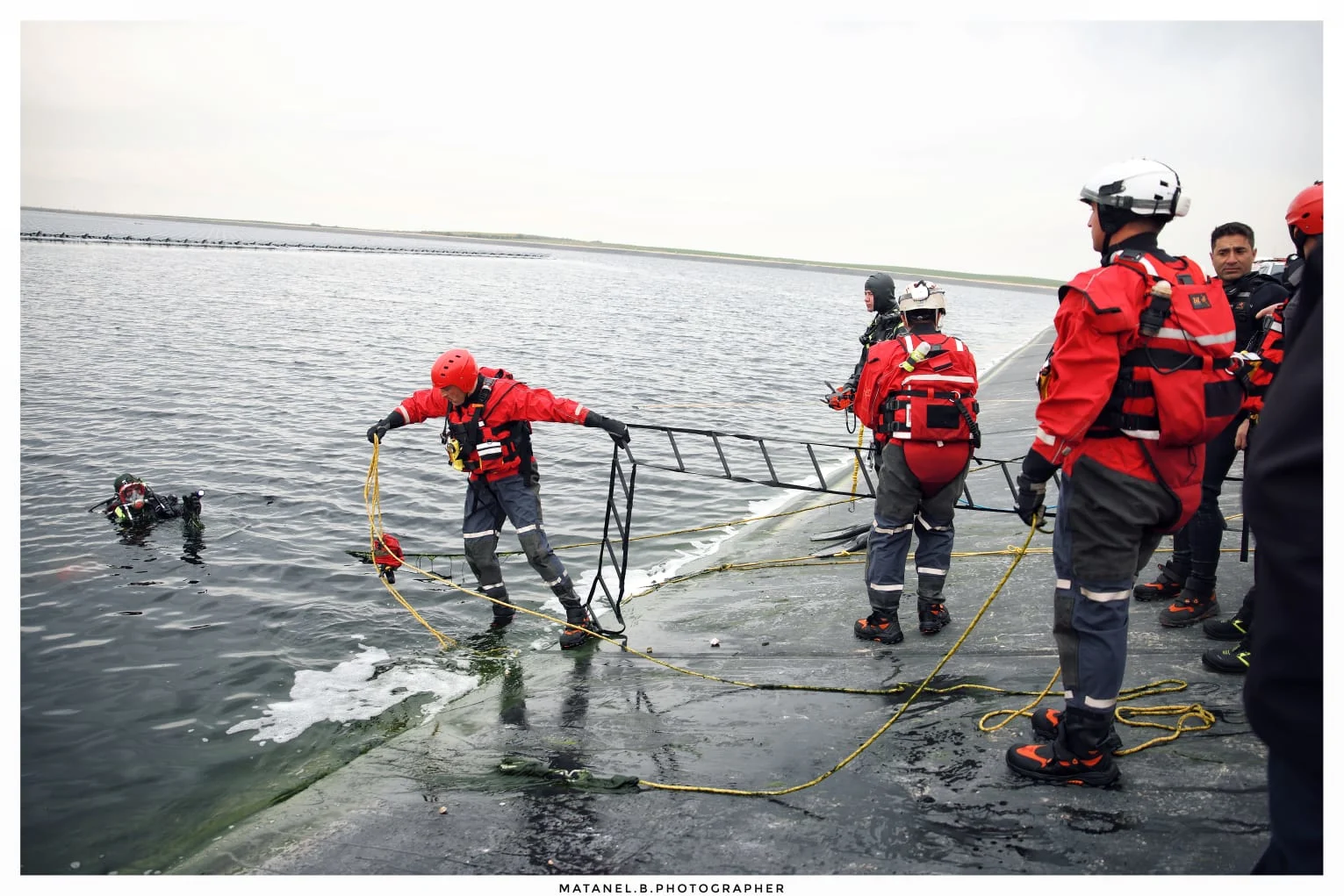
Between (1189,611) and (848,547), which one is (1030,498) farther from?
(848,547)

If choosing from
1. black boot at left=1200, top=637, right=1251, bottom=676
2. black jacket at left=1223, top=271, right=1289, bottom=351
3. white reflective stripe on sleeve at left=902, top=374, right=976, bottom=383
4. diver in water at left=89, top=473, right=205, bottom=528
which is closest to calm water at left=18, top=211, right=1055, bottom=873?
diver in water at left=89, top=473, right=205, bottom=528

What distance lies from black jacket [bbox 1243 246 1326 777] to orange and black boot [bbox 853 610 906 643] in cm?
449

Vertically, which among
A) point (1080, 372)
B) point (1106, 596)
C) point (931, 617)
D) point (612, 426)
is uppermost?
point (1080, 372)

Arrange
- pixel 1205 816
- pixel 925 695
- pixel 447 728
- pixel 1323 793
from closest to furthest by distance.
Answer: pixel 1323 793
pixel 1205 816
pixel 925 695
pixel 447 728

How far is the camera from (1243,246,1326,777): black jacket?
1.57 meters

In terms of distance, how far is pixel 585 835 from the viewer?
407cm

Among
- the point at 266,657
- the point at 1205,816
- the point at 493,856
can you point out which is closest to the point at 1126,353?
the point at 1205,816

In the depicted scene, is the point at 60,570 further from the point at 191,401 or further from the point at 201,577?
the point at 191,401

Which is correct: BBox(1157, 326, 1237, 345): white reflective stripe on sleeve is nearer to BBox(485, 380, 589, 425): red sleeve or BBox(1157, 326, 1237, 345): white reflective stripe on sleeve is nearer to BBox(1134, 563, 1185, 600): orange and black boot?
BBox(1134, 563, 1185, 600): orange and black boot

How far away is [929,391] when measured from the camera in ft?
18.6

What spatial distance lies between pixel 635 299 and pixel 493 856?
67408 mm

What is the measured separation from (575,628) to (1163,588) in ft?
14.9

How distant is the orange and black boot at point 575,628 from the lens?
7.13 meters

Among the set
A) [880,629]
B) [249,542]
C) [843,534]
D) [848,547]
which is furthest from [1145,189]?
[249,542]
